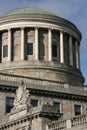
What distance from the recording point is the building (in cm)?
5596

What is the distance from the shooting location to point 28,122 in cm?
4072

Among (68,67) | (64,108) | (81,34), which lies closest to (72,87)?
(64,108)

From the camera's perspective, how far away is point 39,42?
236ft

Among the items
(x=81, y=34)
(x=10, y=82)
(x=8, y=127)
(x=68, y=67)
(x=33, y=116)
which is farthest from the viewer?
(x=81, y=34)

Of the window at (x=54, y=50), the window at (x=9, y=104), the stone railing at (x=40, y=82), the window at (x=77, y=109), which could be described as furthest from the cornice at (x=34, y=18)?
the window at (x=9, y=104)

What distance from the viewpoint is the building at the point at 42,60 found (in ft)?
184

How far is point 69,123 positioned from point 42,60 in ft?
113

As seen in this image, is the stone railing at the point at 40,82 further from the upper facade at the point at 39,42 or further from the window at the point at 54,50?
the window at the point at 54,50

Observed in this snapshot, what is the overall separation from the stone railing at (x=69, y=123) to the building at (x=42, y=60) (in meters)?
15.9

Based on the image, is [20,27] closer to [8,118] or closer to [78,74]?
[78,74]

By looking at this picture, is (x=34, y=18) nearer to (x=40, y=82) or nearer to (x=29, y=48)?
(x=29, y=48)

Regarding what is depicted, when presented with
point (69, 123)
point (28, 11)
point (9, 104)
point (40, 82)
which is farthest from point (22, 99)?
point (28, 11)

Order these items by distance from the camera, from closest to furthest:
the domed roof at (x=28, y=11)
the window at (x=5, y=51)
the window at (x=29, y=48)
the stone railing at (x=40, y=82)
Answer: the stone railing at (x=40, y=82)
the window at (x=29, y=48)
the window at (x=5, y=51)
the domed roof at (x=28, y=11)

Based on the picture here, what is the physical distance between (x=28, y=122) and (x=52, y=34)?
34.1m
